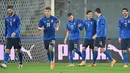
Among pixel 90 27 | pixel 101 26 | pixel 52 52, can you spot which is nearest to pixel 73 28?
pixel 90 27

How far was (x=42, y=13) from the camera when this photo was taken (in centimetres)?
2114

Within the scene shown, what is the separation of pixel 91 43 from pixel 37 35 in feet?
13.7

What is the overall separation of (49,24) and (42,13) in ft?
20.9

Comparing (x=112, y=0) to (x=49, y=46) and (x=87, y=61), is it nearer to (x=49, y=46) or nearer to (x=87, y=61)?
(x=87, y=61)

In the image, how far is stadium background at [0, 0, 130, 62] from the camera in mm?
19984

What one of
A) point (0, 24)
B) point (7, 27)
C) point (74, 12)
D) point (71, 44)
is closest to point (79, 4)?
point (74, 12)

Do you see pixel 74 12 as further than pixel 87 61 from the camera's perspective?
Yes

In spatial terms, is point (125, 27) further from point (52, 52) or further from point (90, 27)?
point (52, 52)

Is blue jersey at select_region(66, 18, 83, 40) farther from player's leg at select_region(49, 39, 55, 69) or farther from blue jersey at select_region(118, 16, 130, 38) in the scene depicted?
player's leg at select_region(49, 39, 55, 69)

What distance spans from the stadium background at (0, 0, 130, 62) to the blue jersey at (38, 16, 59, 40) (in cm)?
493

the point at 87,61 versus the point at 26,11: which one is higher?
the point at 26,11

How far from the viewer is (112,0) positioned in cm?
2292

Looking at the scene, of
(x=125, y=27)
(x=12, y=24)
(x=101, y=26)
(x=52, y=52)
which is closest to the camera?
(x=52, y=52)

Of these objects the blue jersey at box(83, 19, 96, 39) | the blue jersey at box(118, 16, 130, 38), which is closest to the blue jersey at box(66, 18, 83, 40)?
the blue jersey at box(83, 19, 96, 39)
